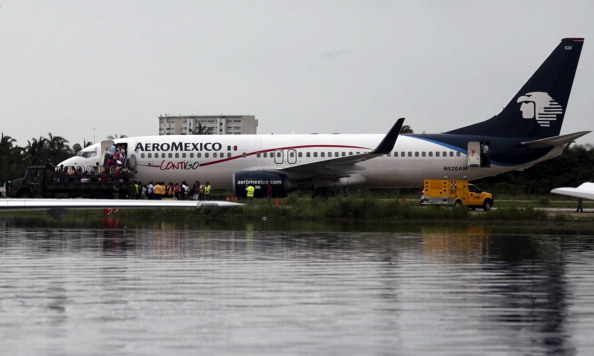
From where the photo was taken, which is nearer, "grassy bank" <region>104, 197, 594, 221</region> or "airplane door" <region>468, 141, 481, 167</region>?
"grassy bank" <region>104, 197, 594, 221</region>

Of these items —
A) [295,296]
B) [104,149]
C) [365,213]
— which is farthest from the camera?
[104,149]

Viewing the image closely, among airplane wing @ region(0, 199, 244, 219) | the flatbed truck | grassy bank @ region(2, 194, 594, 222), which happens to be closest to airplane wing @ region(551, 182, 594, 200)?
airplane wing @ region(0, 199, 244, 219)

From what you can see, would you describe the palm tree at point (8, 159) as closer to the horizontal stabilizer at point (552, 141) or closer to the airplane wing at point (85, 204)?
the horizontal stabilizer at point (552, 141)

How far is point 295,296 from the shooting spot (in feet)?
39.2

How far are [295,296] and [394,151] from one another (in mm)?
31792

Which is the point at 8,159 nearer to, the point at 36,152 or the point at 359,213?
the point at 36,152

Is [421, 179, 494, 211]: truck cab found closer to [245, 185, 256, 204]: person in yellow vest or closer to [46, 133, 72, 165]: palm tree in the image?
[245, 185, 256, 204]: person in yellow vest

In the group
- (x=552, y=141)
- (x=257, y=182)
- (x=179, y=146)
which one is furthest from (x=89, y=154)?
(x=552, y=141)

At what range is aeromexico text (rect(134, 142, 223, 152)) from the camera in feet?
146

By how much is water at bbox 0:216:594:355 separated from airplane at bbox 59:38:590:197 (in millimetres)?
21385

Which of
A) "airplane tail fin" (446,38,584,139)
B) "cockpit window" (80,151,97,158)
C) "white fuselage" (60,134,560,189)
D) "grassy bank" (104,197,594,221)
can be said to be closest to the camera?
"grassy bank" (104,197,594,221)

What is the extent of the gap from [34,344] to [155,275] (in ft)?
18.3

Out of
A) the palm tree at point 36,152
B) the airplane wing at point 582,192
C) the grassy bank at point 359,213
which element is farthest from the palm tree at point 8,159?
the airplane wing at point 582,192

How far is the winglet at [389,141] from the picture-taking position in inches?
1553
